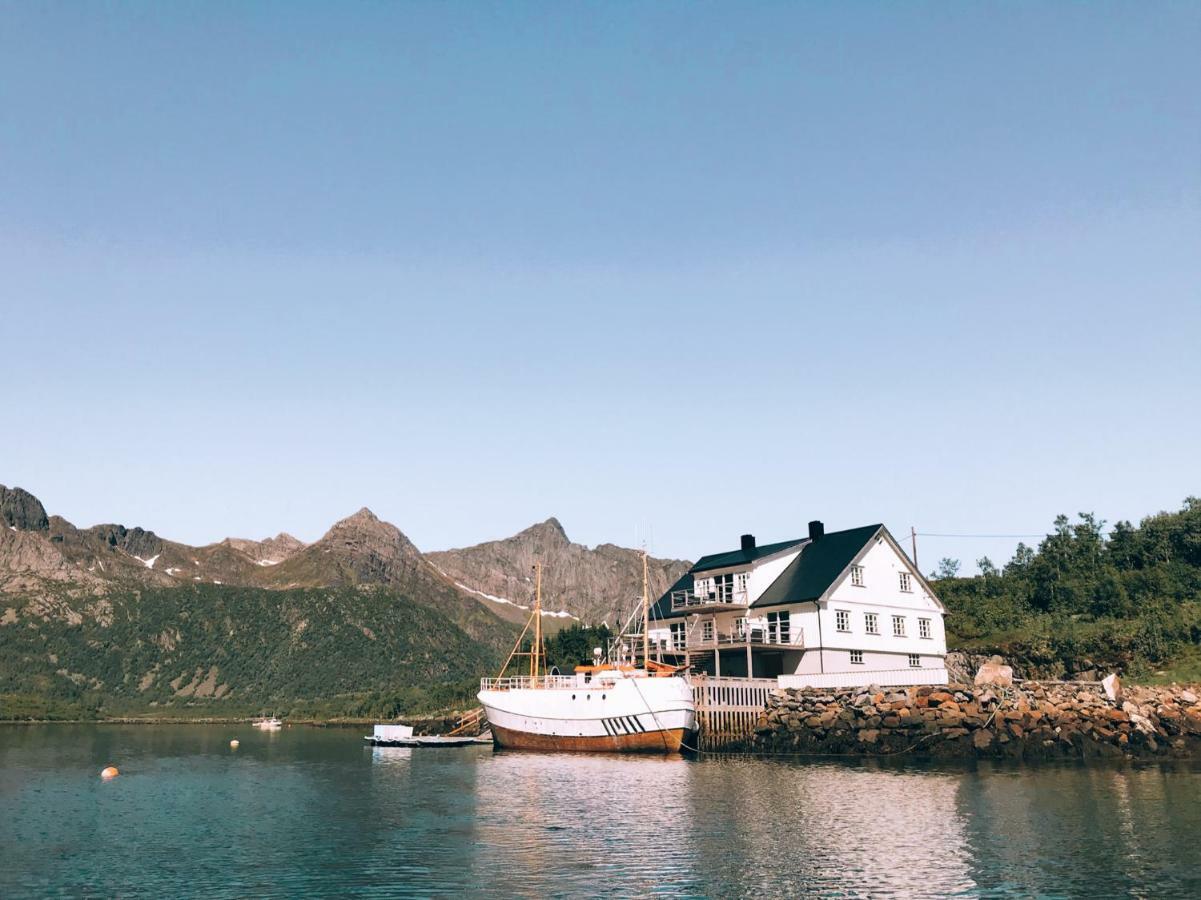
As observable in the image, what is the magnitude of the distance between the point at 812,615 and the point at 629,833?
3788 centimetres

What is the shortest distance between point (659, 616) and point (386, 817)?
44045 mm

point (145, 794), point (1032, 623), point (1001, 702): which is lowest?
point (145, 794)

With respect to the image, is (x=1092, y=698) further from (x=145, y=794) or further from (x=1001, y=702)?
(x=145, y=794)

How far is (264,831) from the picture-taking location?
3681cm

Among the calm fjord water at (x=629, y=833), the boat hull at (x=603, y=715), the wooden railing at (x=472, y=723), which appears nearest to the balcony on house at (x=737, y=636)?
the boat hull at (x=603, y=715)

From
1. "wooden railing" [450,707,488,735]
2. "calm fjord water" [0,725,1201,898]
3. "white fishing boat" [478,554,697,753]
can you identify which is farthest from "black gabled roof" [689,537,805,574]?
"wooden railing" [450,707,488,735]

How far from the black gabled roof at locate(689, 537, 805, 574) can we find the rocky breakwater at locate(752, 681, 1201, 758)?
15.9m

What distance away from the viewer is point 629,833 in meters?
33.7

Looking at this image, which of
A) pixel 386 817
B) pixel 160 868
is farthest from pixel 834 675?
pixel 160 868

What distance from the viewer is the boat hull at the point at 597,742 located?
64188 mm

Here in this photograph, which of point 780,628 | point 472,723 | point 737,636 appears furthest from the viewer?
point 472,723

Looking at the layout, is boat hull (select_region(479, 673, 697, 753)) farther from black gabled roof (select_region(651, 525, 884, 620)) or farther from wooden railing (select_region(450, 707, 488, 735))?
wooden railing (select_region(450, 707, 488, 735))

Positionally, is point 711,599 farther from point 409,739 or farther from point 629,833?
point 629,833

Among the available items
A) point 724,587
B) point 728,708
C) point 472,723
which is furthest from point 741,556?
point 472,723
